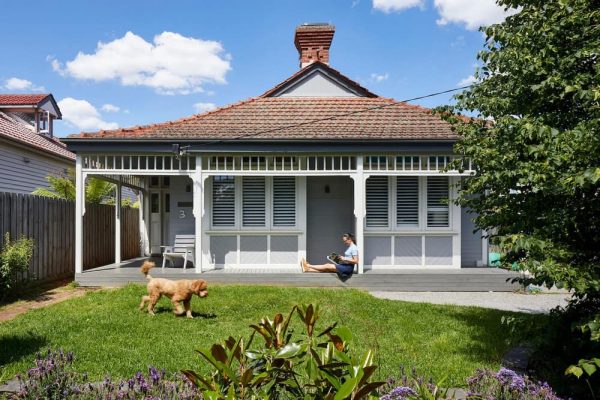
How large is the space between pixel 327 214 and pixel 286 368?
10223 mm

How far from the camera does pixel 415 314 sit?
767cm

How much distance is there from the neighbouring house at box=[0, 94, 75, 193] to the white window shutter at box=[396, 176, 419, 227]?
44.9 feet

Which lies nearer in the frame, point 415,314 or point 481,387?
point 481,387

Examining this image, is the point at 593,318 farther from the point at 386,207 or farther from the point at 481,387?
the point at 386,207

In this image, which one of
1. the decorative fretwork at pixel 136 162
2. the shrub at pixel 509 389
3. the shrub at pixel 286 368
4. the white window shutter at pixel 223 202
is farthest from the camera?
the white window shutter at pixel 223 202

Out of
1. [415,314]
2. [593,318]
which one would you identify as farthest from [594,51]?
[415,314]

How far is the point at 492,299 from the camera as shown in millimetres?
9477

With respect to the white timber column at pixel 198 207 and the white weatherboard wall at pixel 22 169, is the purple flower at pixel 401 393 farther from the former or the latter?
the white weatherboard wall at pixel 22 169

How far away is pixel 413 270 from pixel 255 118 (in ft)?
19.1

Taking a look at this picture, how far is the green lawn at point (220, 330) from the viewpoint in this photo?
16.4 ft

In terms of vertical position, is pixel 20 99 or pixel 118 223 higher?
pixel 20 99

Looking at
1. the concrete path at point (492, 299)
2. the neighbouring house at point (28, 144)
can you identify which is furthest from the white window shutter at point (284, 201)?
the neighbouring house at point (28, 144)

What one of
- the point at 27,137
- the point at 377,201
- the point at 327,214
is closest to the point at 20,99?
the point at 27,137

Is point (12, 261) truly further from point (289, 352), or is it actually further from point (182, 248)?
point (289, 352)
